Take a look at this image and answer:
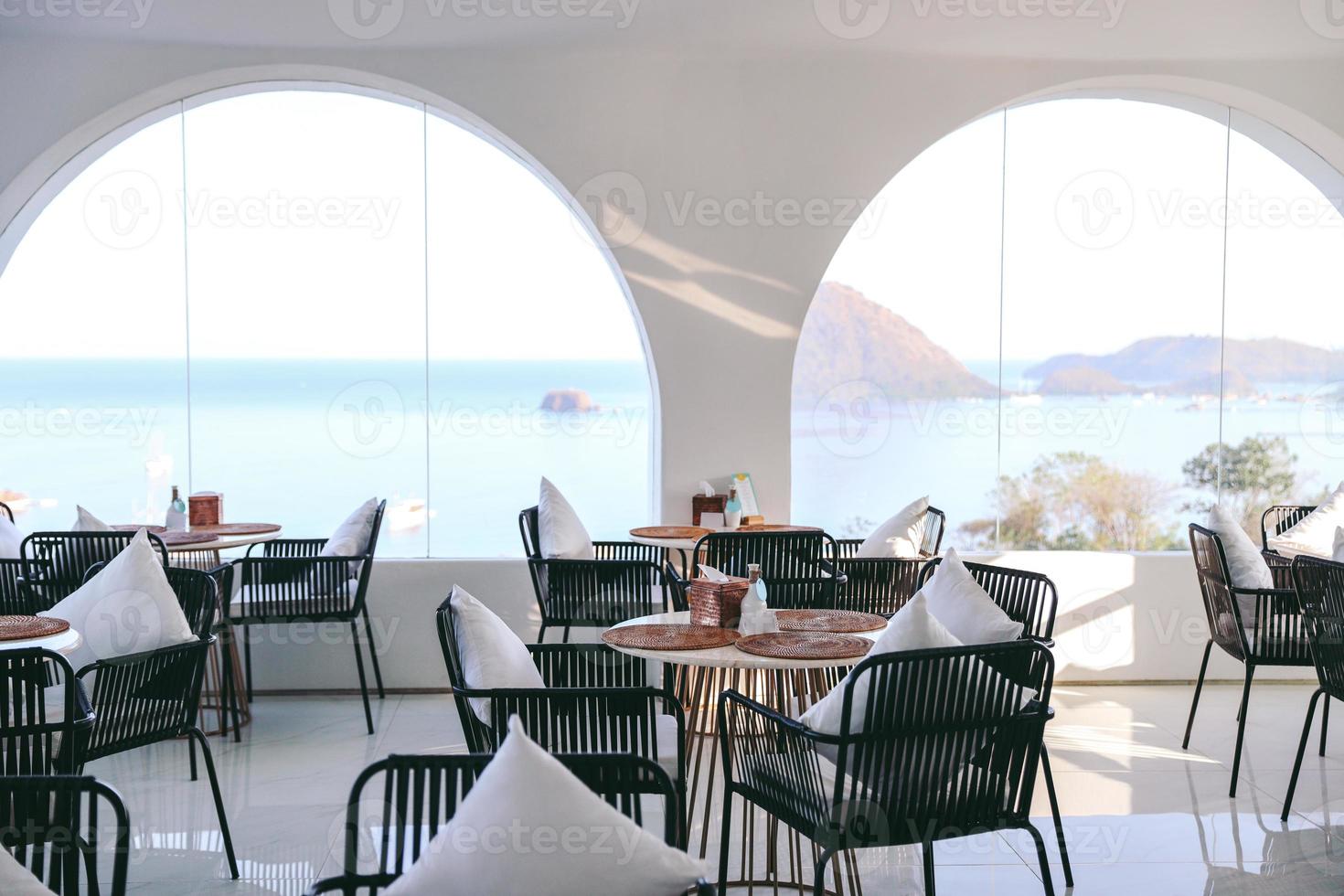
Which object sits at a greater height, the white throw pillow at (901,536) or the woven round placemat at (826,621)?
the white throw pillow at (901,536)

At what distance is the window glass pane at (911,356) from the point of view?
20734 mm

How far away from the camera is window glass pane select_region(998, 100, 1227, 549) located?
73.1 feet

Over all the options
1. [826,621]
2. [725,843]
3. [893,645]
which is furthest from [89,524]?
[893,645]

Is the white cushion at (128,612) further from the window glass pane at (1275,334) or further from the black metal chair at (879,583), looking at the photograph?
the window glass pane at (1275,334)

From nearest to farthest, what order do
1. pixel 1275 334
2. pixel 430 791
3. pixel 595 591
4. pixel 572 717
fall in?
pixel 430 791
pixel 572 717
pixel 595 591
pixel 1275 334

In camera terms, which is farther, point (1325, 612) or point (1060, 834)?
point (1325, 612)

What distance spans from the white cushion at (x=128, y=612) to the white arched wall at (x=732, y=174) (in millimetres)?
2141

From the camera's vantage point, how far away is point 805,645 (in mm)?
3012

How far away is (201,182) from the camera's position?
65.3ft

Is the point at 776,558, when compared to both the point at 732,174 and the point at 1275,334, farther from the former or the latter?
the point at 1275,334

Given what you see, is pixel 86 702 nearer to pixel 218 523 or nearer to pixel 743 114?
pixel 218 523

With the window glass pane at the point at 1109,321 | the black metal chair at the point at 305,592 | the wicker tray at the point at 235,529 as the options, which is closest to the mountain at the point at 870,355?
the window glass pane at the point at 1109,321

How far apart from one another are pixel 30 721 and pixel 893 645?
207cm

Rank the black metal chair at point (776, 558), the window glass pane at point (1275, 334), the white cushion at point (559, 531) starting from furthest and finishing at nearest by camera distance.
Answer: the window glass pane at point (1275, 334)
the white cushion at point (559, 531)
the black metal chair at point (776, 558)
